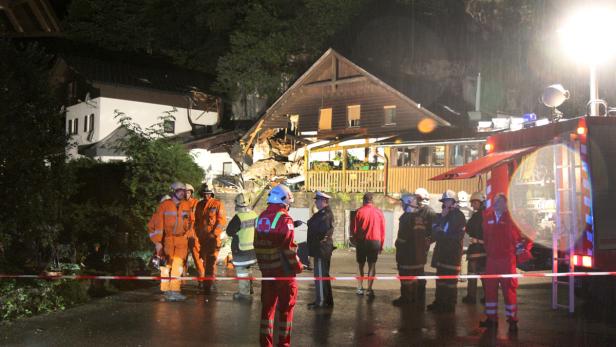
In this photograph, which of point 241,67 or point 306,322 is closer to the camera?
point 306,322

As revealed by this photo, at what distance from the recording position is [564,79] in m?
34.5

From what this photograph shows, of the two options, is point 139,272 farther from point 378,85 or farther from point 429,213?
point 378,85

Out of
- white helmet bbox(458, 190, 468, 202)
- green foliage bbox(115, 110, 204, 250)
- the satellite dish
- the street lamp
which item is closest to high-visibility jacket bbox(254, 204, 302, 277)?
the satellite dish

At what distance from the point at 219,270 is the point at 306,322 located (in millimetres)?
6257

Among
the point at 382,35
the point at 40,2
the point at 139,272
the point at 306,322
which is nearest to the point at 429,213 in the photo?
the point at 306,322

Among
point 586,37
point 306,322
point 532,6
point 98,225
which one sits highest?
point 532,6

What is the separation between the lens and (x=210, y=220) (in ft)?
39.1

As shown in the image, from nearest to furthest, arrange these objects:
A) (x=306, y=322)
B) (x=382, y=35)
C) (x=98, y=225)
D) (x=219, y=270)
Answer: (x=306, y=322)
(x=98, y=225)
(x=219, y=270)
(x=382, y=35)

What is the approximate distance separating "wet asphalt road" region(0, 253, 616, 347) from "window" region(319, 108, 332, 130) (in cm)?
2270

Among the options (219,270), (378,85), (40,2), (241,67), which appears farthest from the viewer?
(40,2)

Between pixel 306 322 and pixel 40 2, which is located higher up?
pixel 40 2

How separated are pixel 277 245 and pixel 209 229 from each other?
503cm

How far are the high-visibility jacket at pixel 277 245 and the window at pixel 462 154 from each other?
1939cm

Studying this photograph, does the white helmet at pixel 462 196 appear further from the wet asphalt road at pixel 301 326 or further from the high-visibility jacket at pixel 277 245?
the high-visibility jacket at pixel 277 245
